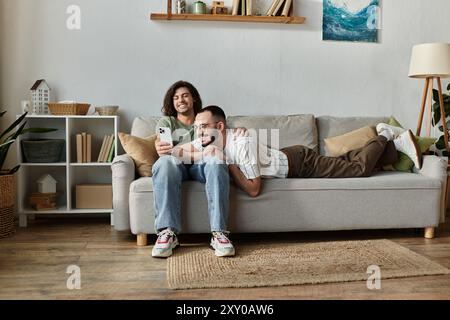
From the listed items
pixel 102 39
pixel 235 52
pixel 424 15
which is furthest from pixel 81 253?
pixel 424 15

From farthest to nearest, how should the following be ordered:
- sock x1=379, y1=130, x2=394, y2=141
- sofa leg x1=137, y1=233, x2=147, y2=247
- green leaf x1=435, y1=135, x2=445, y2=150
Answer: green leaf x1=435, y1=135, x2=445, y2=150 < sock x1=379, y1=130, x2=394, y2=141 < sofa leg x1=137, y1=233, x2=147, y2=247

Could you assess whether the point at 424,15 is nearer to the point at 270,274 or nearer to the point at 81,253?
the point at 270,274

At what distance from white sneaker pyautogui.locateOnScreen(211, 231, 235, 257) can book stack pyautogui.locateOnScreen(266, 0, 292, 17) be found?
1855 millimetres

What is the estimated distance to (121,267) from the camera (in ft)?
8.17

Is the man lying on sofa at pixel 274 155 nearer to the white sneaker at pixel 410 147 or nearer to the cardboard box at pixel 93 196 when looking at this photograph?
the white sneaker at pixel 410 147

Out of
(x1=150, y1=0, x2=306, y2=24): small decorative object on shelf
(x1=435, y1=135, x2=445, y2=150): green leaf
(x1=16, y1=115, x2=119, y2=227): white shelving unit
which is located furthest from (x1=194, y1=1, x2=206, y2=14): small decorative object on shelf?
(x1=435, y1=135, x2=445, y2=150): green leaf

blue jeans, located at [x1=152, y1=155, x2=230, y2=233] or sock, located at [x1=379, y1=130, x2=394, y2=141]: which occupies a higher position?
sock, located at [x1=379, y1=130, x2=394, y2=141]

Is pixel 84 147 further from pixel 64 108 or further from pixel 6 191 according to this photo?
pixel 6 191

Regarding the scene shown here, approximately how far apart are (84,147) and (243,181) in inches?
Result: 52.3

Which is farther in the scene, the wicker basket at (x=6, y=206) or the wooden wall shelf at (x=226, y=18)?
the wooden wall shelf at (x=226, y=18)

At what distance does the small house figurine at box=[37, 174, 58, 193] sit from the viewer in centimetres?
352

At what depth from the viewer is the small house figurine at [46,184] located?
11.6ft

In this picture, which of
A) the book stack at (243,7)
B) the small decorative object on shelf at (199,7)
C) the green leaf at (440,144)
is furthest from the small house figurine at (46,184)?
the green leaf at (440,144)

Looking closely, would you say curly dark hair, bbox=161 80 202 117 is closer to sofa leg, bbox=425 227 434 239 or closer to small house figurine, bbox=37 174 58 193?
small house figurine, bbox=37 174 58 193
